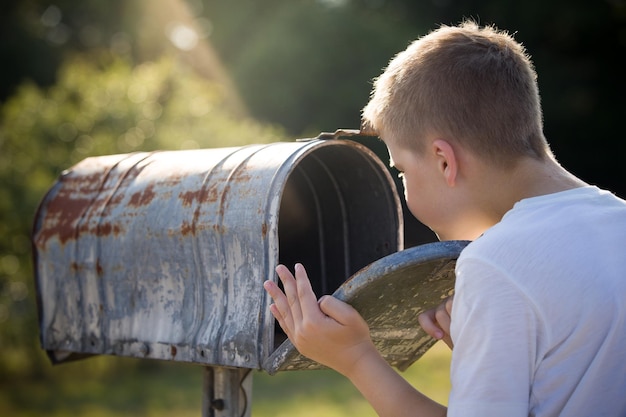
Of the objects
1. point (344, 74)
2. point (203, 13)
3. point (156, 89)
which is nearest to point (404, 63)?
point (156, 89)

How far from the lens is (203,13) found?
74.1 feet

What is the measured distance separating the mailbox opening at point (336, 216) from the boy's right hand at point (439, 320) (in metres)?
0.72

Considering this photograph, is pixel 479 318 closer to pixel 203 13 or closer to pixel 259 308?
pixel 259 308

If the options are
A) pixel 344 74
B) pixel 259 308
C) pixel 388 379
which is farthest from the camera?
pixel 344 74

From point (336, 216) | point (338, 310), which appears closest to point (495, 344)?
point (338, 310)

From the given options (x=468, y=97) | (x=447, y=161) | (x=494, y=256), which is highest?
(x=468, y=97)

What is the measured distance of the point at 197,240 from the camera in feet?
7.52

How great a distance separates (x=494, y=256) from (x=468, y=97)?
393 mm

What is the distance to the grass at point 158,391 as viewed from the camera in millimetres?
6746

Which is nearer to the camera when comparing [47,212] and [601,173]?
[47,212]

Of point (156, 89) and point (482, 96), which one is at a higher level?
point (482, 96)

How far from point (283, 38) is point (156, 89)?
961 cm

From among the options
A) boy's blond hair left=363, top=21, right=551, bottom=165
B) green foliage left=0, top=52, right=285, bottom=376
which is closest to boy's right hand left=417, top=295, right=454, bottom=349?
boy's blond hair left=363, top=21, right=551, bottom=165

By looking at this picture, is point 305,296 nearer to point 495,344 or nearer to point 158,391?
point 495,344
